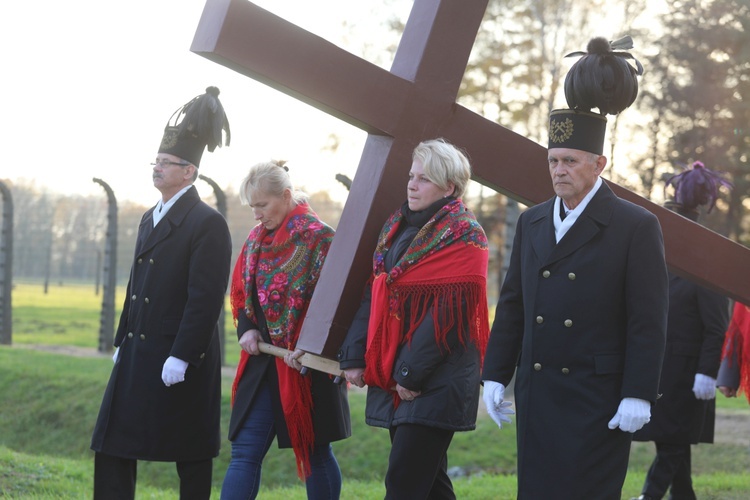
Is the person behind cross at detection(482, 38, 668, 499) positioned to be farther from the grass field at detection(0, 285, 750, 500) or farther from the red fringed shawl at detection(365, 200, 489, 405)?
the grass field at detection(0, 285, 750, 500)

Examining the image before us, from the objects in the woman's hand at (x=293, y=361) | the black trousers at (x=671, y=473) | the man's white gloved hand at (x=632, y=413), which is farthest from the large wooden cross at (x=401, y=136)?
the black trousers at (x=671, y=473)

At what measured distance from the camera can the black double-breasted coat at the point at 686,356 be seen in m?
6.50

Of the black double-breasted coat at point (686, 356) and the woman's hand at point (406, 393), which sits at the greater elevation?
the black double-breasted coat at point (686, 356)

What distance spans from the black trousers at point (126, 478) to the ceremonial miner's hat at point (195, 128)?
4.73 feet

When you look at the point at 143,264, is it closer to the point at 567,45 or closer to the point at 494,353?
the point at 494,353

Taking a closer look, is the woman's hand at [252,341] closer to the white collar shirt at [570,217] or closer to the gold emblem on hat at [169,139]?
the gold emblem on hat at [169,139]

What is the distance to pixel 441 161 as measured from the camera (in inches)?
164

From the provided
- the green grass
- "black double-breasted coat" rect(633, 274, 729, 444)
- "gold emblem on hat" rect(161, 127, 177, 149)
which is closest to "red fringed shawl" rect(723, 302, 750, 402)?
"black double-breasted coat" rect(633, 274, 729, 444)

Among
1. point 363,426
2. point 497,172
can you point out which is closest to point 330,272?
point 497,172

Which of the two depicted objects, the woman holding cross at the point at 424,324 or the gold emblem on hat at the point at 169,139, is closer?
the woman holding cross at the point at 424,324

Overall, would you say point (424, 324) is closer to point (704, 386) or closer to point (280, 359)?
point (280, 359)

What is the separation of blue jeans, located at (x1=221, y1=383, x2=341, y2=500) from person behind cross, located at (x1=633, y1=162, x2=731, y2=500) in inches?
91.0

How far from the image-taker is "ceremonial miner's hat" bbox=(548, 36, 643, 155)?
12.3 feet

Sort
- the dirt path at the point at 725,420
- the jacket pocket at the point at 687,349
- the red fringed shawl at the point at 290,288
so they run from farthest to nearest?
the dirt path at the point at 725,420 → the jacket pocket at the point at 687,349 → the red fringed shawl at the point at 290,288
